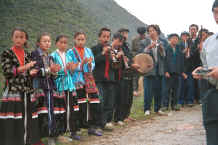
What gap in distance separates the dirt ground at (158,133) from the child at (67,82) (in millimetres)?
477

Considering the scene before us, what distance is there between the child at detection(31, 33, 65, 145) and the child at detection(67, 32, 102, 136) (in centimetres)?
47

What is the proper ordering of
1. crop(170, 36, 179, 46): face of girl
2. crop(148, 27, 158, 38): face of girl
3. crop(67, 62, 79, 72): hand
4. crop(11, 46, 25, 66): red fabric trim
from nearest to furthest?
crop(11, 46, 25, 66): red fabric trim
crop(67, 62, 79, 72): hand
crop(148, 27, 158, 38): face of girl
crop(170, 36, 179, 46): face of girl

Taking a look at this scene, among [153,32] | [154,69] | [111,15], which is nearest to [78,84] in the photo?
A: [154,69]

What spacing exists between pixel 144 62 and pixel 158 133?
2060 millimetres

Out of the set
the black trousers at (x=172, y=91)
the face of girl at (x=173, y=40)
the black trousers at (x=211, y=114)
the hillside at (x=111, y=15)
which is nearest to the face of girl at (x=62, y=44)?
the black trousers at (x=211, y=114)

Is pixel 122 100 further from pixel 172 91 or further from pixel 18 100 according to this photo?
pixel 18 100

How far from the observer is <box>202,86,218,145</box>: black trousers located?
7.45ft

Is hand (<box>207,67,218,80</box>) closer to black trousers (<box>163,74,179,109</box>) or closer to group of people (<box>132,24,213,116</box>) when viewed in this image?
group of people (<box>132,24,213,116</box>)

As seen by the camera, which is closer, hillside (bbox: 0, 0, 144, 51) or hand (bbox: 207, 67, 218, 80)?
hand (bbox: 207, 67, 218, 80)

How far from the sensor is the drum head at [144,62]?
6633 mm

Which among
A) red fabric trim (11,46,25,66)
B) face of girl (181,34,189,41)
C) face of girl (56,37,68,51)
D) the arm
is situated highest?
face of girl (181,34,189,41)

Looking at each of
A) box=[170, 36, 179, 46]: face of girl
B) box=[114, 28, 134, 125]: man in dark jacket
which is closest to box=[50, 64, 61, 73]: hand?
box=[114, 28, 134, 125]: man in dark jacket

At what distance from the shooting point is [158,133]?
5.14 m

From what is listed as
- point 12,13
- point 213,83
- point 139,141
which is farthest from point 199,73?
point 12,13
